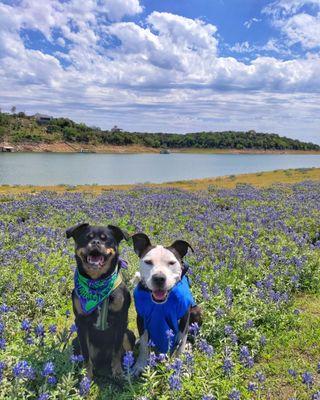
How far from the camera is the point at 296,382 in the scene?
4984 millimetres

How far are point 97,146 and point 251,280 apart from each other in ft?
484

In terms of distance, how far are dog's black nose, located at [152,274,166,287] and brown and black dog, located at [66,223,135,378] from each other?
1.42 feet

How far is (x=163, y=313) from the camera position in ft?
15.5

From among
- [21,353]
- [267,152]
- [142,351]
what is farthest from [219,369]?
[267,152]

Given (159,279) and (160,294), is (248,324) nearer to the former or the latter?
(160,294)

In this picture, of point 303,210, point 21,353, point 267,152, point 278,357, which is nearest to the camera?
point 21,353

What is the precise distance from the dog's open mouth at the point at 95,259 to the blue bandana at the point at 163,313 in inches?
32.3

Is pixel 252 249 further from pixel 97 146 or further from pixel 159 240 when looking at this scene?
pixel 97 146

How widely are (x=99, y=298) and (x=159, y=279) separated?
0.67 meters

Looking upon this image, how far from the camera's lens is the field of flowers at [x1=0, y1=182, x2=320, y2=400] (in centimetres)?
433

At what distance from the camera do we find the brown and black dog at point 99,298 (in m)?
4.25

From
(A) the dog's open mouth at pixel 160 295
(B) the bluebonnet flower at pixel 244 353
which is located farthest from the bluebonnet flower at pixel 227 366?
(A) the dog's open mouth at pixel 160 295

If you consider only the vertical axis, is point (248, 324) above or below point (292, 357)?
above

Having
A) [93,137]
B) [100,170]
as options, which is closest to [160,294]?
[100,170]
